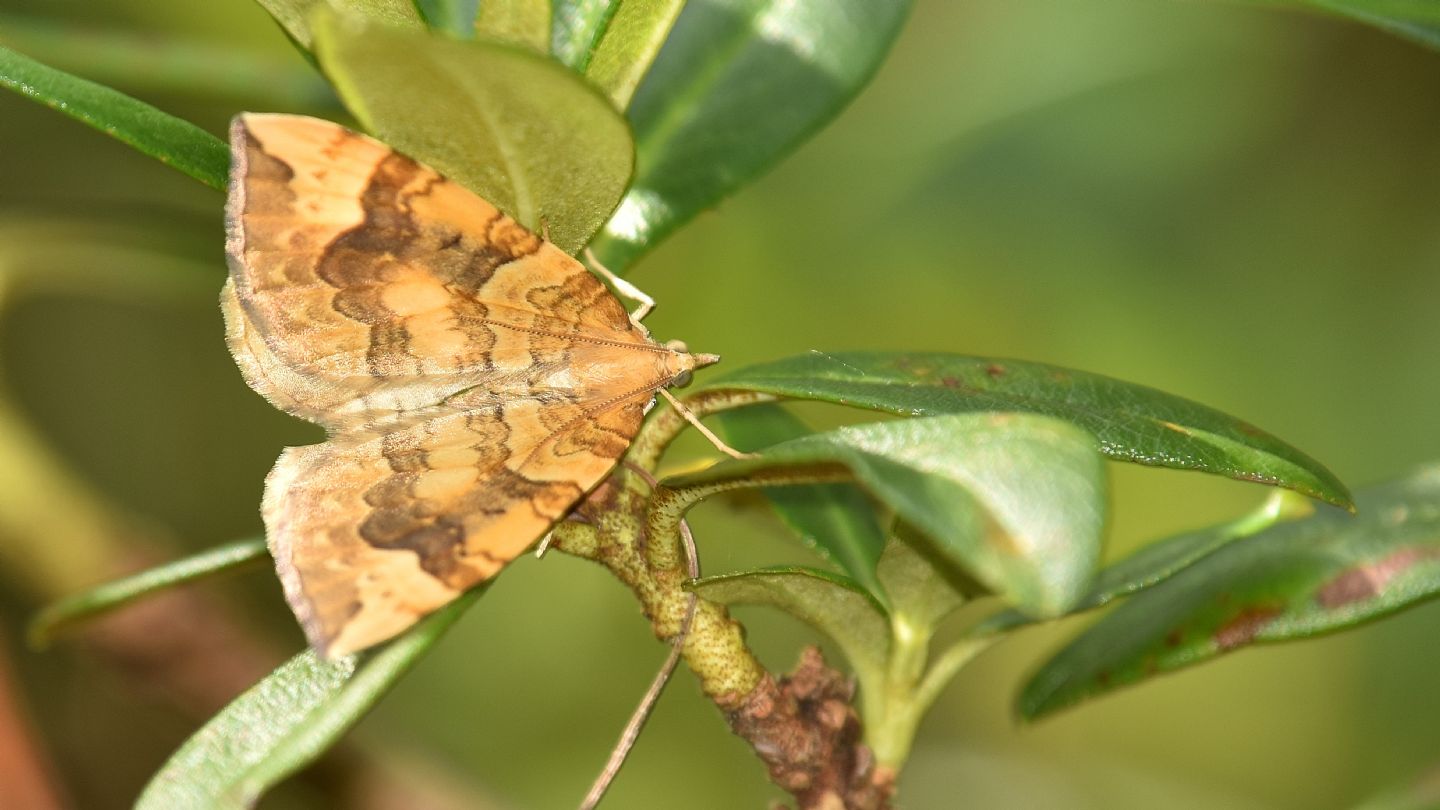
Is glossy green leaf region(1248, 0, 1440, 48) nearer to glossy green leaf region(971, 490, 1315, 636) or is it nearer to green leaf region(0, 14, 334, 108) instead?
glossy green leaf region(971, 490, 1315, 636)

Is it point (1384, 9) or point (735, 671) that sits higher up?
point (1384, 9)

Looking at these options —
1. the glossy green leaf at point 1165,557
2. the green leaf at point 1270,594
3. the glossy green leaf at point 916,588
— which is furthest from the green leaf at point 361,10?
the green leaf at point 1270,594

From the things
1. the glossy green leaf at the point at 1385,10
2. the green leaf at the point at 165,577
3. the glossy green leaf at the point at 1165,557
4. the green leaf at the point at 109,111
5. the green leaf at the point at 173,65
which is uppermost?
the glossy green leaf at the point at 1385,10

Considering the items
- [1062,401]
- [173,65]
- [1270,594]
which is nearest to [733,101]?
[1062,401]

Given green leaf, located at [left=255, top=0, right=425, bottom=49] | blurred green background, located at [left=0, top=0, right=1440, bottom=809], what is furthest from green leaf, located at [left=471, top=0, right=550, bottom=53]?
blurred green background, located at [left=0, top=0, right=1440, bottom=809]

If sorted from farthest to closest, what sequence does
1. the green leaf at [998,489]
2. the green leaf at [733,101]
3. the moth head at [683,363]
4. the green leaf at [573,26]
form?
1. the moth head at [683,363]
2. the green leaf at [733,101]
3. the green leaf at [573,26]
4. the green leaf at [998,489]

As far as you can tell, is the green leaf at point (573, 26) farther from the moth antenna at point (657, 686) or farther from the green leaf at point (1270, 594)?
the green leaf at point (1270, 594)

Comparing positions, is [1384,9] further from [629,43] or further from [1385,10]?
[629,43]

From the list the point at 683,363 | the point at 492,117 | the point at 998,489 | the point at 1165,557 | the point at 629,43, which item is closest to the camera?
the point at 998,489
